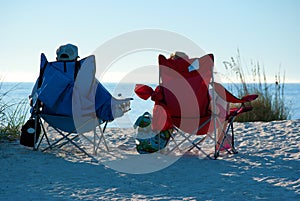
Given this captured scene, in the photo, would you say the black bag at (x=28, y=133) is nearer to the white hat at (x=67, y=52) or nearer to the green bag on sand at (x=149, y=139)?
the white hat at (x=67, y=52)

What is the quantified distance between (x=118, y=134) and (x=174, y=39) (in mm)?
1511

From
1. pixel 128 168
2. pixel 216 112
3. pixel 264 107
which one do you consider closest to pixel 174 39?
pixel 216 112

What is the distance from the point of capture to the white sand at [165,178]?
303cm

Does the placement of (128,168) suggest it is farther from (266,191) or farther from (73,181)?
(266,191)

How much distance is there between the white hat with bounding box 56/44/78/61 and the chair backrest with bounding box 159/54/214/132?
2.70 ft

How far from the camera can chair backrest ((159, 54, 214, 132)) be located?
4.12m

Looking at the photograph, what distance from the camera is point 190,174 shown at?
3598mm

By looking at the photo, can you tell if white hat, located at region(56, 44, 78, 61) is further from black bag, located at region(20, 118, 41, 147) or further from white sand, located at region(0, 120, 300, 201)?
white sand, located at region(0, 120, 300, 201)

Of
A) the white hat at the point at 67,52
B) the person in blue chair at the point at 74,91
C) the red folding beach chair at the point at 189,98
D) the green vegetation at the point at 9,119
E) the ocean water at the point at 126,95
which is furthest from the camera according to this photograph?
the green vegetation at the point at 9,119

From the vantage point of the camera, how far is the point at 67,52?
4.35 metres

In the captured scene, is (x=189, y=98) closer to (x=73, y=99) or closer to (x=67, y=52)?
(x=73, y=99)

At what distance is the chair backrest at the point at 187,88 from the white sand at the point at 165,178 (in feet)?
1.26

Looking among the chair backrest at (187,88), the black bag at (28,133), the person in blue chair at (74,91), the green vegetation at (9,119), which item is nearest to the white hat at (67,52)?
the person in blue chair at (74,91)

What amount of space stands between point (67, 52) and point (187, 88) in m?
1.15
